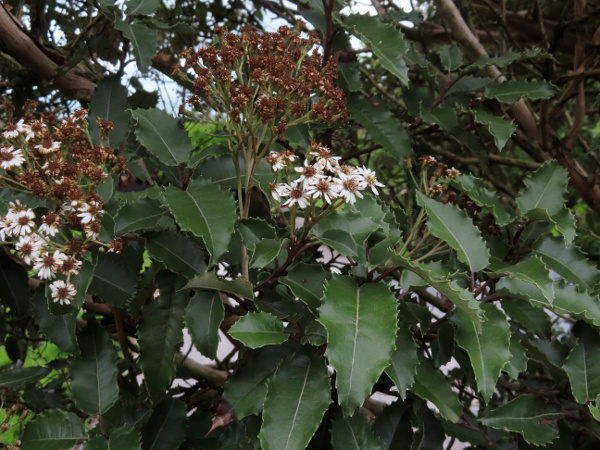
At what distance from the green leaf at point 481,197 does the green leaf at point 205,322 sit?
0.44 metres

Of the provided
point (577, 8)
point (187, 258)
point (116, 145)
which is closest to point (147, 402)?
point (187, 258)

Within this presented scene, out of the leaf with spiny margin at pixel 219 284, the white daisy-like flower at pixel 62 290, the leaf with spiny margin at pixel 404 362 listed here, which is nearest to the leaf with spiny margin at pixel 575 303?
the leaf with spiny margin at pixel 404 362

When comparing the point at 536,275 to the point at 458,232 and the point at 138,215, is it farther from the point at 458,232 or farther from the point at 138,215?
the point at 138,215


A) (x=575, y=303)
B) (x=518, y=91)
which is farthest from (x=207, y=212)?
(x=518, y=91)

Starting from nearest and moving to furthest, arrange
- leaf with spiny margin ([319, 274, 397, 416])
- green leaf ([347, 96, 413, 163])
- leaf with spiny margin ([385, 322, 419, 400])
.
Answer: leaf with spiny margin ([319, 274, 397, 416]), leaf with spiny margin ([385, 322, 419, 400]), green leaf ([347, 96, 413, 163])

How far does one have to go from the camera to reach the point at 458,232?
0.91 m

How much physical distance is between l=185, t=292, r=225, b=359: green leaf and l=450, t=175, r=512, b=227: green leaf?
0.44m

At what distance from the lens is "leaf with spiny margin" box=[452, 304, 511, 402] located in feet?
2.52

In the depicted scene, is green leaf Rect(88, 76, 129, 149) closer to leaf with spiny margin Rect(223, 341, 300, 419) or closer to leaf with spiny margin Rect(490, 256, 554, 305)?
leaf with spiny margin Rect(223, 341, 300, 419)

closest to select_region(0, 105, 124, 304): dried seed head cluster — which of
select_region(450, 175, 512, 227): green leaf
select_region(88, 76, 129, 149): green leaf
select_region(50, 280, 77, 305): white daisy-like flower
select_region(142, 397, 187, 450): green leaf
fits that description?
select_region(50, 280, 77, 305): white daisy-like flower

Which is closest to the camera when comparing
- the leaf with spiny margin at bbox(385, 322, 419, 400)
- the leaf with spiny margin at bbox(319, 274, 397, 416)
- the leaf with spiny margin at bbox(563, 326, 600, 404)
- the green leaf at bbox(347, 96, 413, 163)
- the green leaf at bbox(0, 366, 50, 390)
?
the leaf with spiny margin at bbox(319, 274, 397, 416)

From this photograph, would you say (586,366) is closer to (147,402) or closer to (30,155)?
(147,402)

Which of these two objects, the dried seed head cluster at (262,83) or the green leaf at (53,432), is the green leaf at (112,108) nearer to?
the dried seed head cluster at (262,83)

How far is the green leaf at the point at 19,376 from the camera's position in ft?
3.28
